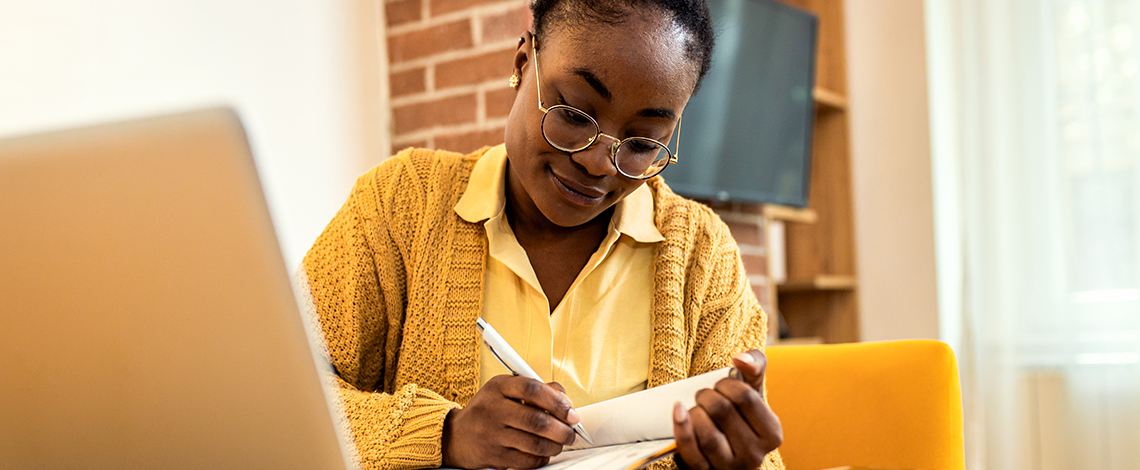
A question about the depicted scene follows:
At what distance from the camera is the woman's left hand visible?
0.67m

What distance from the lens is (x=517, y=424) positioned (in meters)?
0.69

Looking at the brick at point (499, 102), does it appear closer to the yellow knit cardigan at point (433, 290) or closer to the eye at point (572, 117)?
the yellow knit cardigan at point (433, 290)

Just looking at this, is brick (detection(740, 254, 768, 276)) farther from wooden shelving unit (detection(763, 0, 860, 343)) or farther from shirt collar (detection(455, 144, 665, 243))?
shirt collar (detection(455, 144, 665, 243))

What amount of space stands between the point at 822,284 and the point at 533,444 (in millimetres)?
2229

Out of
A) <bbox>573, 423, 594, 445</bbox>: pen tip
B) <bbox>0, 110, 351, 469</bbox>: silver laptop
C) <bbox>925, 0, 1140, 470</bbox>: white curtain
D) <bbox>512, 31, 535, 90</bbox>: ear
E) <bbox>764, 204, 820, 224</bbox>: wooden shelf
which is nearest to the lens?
<bbox>0, 110, 351, 469</bbox>: silver laptop

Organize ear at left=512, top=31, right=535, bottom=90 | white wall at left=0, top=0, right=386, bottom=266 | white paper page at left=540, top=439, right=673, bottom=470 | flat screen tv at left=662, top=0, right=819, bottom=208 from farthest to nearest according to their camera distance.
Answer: flat screen tv at left=662, top=0, right=819, bottom=208
white wall at left=0, top=0, right=386, bottom=266
ear at left=512, top=31, right=535, bottom=90
white paper page at left=540, top=439, right=673, bottom=470

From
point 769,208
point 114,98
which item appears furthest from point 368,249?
point 769,208

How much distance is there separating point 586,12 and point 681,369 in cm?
41

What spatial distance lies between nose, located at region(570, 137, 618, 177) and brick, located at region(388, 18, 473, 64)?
3.52 feet

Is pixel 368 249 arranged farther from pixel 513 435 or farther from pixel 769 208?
pixel 769 208

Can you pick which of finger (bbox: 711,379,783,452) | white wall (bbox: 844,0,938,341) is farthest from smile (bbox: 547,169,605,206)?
white wall (bbox: 844,0,938,341)

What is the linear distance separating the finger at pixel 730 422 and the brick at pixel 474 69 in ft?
4.01

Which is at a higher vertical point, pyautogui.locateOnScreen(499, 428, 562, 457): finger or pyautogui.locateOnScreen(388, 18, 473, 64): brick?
pyautogui.locateOnScreen(388, 18, 473, 64): brick

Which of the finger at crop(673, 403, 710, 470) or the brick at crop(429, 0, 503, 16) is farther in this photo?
the brick at crop(429, 0, 503, 16)
